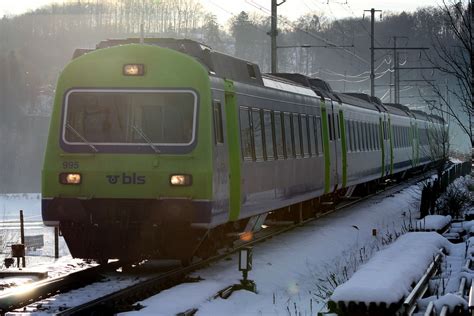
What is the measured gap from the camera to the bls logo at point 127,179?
508 inches

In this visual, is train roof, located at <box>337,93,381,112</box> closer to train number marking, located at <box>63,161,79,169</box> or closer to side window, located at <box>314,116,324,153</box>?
side window, located at <box>314,116,324,153</box>

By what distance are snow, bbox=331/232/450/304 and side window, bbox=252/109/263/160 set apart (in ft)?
8.38

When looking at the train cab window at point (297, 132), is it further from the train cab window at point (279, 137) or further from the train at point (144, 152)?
the train at point (144, 152)

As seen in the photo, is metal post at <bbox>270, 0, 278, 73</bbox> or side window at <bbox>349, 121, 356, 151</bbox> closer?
side window at <bbox>349, 121, 356, 151</bbox>

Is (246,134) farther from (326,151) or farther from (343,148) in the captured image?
(343,148)

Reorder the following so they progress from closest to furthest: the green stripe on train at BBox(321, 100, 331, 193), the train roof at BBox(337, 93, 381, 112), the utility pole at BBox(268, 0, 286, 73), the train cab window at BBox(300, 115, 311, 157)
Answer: the train cab window at BBox(300, 115, 311, 157) → the green stripe on train at BBox(321, 100, 331, 193) → the train roof at BBox(337, 93, 381, 112) → the utility pole at BBox(268, 0, 286, 73)

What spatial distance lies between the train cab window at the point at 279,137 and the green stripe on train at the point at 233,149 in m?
2.70

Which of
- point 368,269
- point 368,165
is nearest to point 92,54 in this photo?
point 368,269

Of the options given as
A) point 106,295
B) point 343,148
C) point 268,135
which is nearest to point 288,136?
point 268,135

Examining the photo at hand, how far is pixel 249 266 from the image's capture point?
12.6 meters

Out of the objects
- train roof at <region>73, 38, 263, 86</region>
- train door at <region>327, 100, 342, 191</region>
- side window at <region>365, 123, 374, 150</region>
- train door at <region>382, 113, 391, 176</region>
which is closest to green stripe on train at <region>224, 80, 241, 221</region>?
train roof at <region>73, 38, 263, 86</region>

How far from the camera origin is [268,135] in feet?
54.1

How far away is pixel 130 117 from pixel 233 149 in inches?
67.7

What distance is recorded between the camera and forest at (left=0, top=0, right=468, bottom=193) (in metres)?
110
